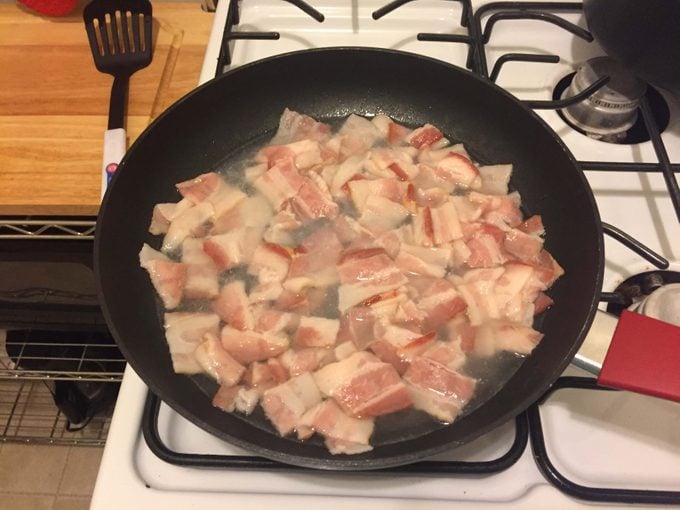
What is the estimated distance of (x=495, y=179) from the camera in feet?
3.07

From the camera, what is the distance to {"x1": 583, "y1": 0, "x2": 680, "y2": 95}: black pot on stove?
769 mm

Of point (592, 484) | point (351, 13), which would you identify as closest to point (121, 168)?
point (351, 13)

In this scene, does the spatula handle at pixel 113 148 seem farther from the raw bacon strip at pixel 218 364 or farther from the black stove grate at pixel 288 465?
the black stove grate at pixel 288 465

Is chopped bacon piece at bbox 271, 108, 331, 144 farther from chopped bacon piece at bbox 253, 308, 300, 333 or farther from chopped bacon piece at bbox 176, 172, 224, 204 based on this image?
chopped bacon piece at bbox 253, 308, 300, 333

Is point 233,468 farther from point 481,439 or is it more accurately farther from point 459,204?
point 459,204

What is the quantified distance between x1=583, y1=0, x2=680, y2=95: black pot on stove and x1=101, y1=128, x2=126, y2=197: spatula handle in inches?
30.6

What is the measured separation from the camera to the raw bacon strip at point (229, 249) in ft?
2.84

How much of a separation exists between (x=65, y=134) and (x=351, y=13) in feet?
1.92

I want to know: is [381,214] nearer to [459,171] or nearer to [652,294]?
[459,171]

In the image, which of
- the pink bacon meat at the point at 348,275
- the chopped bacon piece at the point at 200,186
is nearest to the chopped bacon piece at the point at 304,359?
the pink bacon meat at the point at 348,275

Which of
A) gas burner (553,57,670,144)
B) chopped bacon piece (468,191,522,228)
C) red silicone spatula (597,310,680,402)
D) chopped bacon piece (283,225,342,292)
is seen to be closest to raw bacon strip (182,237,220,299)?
chopped bacon piece (283,225,342,292)

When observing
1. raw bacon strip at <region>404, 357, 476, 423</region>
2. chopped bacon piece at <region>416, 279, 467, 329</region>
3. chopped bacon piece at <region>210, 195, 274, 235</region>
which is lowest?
chopped bacon piece at <region>210, 195, 274, 235</region>

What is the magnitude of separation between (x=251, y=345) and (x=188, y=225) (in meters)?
0.23

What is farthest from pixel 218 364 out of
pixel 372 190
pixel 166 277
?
pixel 372 190
